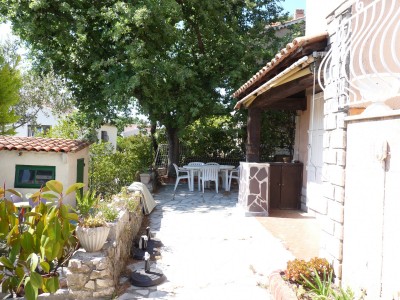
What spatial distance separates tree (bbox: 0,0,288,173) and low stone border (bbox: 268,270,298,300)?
31.1 feet

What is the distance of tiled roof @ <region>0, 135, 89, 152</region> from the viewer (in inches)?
390

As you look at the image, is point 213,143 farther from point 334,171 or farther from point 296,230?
point 334,171

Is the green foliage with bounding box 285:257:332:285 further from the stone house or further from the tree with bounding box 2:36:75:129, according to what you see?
the tree with bounding box 2:36:75:129

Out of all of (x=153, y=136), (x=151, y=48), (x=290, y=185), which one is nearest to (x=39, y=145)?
(x=151, y=48)

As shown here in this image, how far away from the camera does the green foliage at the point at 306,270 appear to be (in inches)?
155

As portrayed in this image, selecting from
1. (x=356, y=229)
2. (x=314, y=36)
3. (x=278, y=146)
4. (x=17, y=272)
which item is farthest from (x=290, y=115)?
(x=17, y=272)

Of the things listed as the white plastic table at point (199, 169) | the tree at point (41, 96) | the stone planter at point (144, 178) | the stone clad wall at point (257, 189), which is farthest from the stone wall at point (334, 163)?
the tree at point (41, 96)

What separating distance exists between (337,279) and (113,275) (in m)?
3.00

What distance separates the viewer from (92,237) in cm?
477

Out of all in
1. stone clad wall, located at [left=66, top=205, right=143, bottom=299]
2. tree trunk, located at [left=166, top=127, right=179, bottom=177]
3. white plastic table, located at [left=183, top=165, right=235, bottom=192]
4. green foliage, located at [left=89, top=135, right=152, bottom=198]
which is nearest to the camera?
stone clad wall, located at [left=66, top=205, right=143, bottom=299]

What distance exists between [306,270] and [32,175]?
889 centimetres

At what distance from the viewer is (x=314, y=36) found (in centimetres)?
461

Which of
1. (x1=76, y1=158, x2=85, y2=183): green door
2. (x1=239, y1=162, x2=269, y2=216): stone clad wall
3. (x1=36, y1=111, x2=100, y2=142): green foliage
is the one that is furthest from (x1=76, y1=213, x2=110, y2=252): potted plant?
(x1=36, y1=111, x2=100, y2=142): green foliage

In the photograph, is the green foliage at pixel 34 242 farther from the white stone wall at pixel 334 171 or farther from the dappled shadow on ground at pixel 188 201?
the dappled shadow on ground at pixel 188 201
